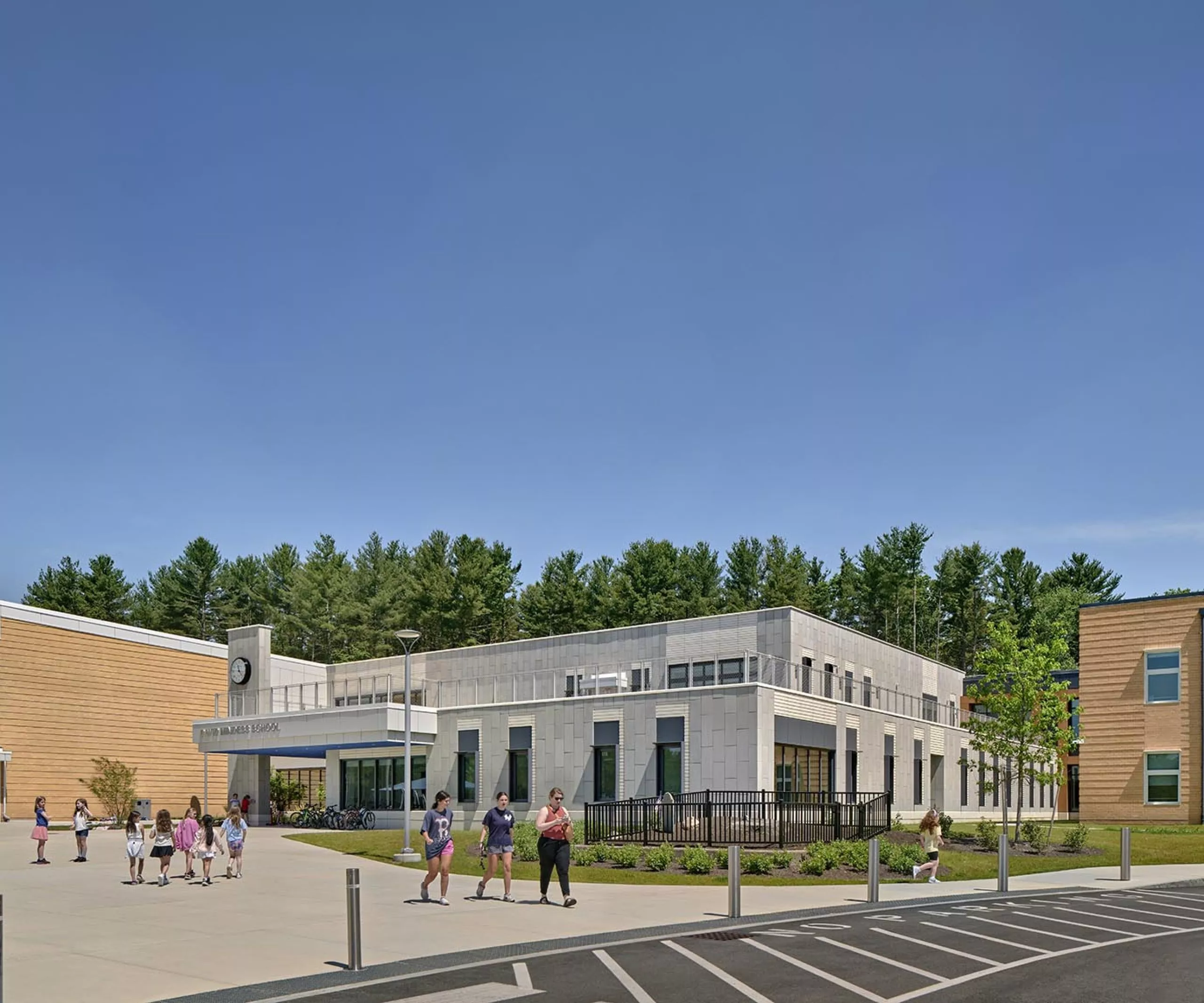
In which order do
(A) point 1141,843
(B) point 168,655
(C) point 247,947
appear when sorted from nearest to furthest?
1. (C) point 247,947
2. (A) point 1141,843
3. (B) point 168,655

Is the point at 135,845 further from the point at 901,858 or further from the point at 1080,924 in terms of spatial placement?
the point at 1080,924

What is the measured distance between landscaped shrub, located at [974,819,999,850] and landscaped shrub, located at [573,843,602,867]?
11.4 m

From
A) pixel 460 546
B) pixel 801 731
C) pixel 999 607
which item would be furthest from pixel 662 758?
pixel 999 607

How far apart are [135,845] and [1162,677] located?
35614 mm

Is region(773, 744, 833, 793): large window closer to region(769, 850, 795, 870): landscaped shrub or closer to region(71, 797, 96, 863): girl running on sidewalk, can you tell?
region(769, 850, 795, 870): landscaped shrub

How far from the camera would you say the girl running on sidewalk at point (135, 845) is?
2477 cm

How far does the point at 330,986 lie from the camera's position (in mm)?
12391

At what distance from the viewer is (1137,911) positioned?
19797 millimetres

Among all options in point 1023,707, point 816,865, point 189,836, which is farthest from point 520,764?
point 816,865

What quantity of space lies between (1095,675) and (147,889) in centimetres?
3496

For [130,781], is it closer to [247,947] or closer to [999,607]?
[247,947]

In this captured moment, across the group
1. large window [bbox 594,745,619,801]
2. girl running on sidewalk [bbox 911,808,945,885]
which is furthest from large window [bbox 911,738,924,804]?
girl running on sidewalk [bbox 911,808,945,885]

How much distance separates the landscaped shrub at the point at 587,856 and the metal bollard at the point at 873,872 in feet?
28.6

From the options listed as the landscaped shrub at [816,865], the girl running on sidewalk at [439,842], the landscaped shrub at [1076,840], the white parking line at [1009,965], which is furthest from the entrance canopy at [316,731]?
the white parking line at [1009,965]
